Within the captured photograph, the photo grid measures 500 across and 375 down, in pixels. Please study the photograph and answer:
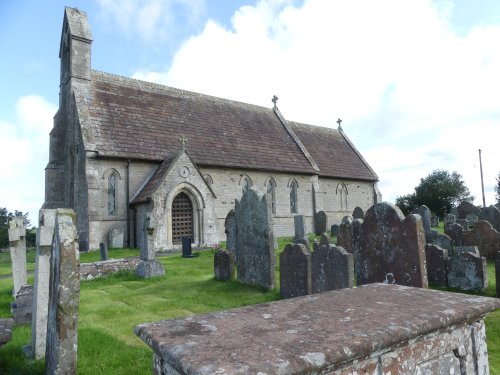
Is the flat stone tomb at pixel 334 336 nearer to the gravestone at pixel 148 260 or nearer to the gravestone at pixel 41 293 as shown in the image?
the gravestone at pixel 41 293

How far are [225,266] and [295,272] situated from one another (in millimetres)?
2698

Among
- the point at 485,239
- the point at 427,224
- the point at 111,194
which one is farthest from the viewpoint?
the point at 111,194

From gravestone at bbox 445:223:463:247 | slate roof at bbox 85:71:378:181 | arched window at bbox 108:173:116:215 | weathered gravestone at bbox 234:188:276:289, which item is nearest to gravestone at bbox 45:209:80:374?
weathered gravestone at bbox 234:188:276:289

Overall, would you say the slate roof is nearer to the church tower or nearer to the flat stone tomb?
the church tower

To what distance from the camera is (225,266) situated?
9.69 meters

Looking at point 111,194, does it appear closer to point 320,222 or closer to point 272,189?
point 272,189

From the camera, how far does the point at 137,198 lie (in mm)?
18109

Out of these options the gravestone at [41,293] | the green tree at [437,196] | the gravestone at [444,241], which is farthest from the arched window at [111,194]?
the green tree at [437,196]

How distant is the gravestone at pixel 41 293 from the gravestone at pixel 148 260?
5286 millimetres

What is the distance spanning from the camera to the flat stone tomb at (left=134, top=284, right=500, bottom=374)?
1.75 m

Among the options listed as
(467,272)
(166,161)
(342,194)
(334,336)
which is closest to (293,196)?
(342,194)

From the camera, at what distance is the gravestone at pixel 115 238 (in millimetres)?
17734

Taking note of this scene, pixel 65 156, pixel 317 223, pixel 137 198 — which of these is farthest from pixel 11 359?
pixel 317 223

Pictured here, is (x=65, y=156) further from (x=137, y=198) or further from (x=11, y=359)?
(x=11, y=359)
